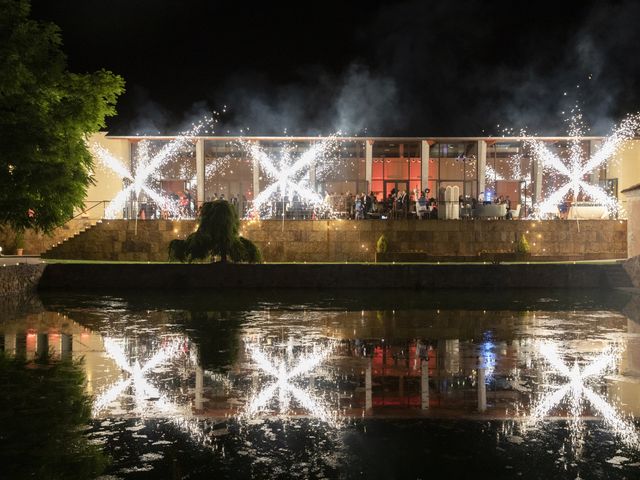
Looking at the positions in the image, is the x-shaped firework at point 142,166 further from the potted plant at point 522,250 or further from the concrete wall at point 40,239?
the potted plant at point 522,250

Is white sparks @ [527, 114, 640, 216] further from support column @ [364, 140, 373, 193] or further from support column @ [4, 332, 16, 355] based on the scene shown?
support column @ [4, 332, 16, 355]

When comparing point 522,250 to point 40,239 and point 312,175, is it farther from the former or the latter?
point 40,239

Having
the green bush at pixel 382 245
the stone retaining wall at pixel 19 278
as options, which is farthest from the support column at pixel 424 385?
the green bush at pixel 382 245

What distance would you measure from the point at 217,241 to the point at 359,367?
1644 centimetres

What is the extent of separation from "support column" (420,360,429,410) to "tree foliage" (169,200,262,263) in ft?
53.1

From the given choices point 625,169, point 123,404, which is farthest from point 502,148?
point 123,404

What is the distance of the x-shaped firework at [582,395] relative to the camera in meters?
7.29

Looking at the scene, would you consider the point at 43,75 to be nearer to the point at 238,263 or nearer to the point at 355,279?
the point at 238,263

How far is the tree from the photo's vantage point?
20609 millimetres

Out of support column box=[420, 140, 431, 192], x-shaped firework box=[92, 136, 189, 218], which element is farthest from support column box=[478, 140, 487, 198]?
x-shaped firework box=[92, 136, 189, 218]

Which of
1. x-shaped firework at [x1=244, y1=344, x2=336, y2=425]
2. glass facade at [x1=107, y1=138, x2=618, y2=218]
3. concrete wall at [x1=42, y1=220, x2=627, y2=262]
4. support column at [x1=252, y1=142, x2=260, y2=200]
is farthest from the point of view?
support column at [x1=252, y1=142, x2=260, y2=200]

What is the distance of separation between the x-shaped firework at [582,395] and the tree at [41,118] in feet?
47.8

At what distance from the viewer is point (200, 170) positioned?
131 ft

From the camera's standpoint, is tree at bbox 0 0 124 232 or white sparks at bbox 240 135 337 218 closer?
tree at bbox 0 0 124 232
